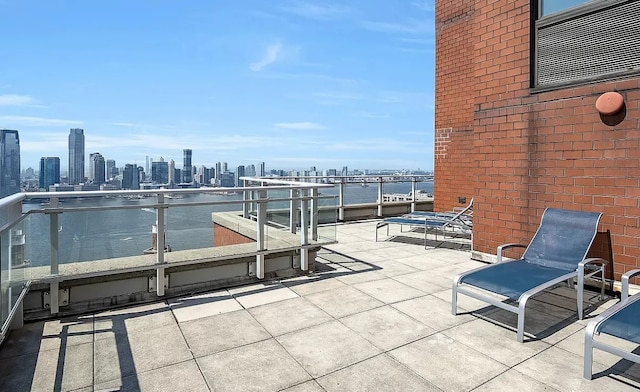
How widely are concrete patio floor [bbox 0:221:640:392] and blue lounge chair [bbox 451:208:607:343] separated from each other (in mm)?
265

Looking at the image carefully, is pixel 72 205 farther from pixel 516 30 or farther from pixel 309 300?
pixel 516 30

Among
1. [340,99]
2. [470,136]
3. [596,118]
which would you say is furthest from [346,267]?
[340,99]

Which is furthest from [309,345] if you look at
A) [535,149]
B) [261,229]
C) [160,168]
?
[160,168]

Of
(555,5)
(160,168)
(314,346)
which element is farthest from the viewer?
(160,168)

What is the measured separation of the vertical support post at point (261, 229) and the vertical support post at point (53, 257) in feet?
6.34

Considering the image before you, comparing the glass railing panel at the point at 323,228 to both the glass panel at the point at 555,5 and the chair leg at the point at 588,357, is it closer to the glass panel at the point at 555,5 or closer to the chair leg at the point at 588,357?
the chair leg at the point at 588,357

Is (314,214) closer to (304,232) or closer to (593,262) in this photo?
(304,232)

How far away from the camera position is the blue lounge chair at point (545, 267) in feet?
9.59

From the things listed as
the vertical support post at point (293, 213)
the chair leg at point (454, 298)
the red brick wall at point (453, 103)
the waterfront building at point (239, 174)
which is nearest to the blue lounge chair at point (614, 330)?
the chair leg at point (454, 298)

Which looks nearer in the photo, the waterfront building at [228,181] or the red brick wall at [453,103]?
the waterfront building at [228,181]

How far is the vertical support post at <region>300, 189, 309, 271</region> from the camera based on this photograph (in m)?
4.54

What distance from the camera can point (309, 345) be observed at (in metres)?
2.62

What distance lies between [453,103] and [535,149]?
13.7ft

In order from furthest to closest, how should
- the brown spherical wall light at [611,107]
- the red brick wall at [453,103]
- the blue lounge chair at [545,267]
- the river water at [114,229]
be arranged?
the red brick wall at [453,103] < the brown spherical wall light at [611,107] < the river water at [114,229] < the blue lounge chair at [545,267]
